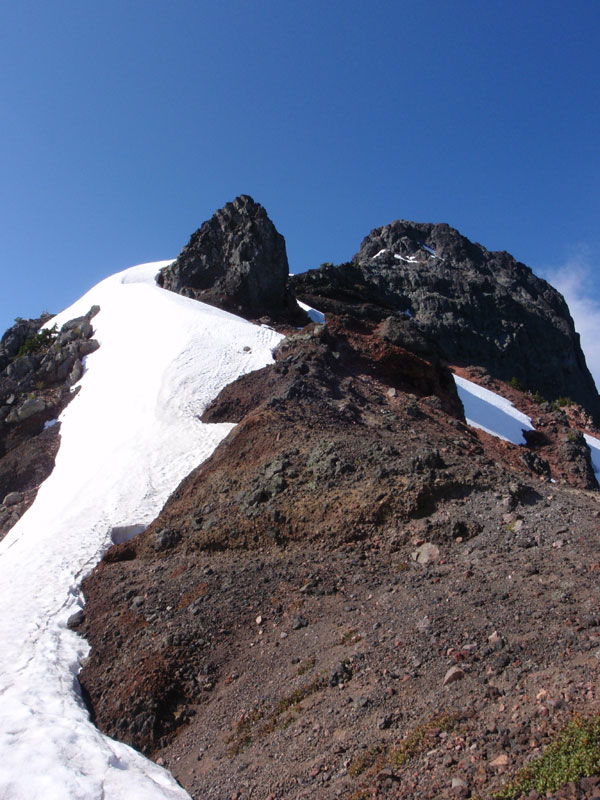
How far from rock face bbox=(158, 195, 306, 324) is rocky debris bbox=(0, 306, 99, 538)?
24.5ft

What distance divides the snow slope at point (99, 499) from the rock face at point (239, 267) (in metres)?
3.61

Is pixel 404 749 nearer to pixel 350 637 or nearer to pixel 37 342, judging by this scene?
pixel 350 637

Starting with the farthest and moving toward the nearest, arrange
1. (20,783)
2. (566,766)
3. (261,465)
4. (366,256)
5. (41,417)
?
(366,256) < (41,417) < (261,465) < (20,783) < (566,766)

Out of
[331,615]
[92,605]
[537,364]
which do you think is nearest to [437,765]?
[331,615]

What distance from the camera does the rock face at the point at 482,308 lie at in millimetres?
66625

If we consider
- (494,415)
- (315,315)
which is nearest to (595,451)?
(494,415)

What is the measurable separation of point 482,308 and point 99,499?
61806 mm

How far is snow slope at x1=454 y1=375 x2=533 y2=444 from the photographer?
30.1 metres

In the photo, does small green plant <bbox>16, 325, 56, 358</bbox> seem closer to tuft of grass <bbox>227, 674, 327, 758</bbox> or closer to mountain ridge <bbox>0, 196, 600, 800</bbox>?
mountain ridge <bbox>0, 196, 600, 800</bbox>

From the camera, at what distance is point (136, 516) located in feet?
54.9

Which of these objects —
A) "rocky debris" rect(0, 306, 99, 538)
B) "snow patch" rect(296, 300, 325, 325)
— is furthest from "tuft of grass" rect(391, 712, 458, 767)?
"snow patch" rect(296, 300, 325, 325)

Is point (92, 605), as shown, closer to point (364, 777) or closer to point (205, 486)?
point (205, 486)

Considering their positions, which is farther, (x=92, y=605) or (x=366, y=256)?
(x=366, y=256)

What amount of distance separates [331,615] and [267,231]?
3319cm
